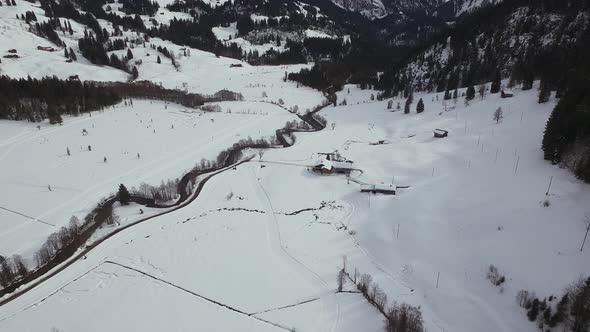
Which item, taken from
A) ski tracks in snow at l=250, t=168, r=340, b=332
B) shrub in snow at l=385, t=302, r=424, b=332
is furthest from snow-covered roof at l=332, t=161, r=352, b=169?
shrub in snow at l=385, t=302, r=424, b=332

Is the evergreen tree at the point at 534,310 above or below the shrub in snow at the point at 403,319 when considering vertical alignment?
above

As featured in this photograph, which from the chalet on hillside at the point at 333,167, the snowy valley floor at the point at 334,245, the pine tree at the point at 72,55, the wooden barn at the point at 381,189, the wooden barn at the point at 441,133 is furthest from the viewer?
the pine tree at the point at 72,55

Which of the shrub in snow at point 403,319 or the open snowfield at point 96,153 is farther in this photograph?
the open snowfield at point 96,153

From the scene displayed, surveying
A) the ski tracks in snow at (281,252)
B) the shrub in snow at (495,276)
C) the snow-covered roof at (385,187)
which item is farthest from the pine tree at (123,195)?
the shrub in snow at (495,276)

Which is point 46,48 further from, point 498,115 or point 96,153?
point 498,115

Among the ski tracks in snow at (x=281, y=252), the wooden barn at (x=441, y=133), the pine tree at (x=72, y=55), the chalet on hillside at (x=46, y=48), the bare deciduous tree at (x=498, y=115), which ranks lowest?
the ski tracks in snow at (x=281, y=252)

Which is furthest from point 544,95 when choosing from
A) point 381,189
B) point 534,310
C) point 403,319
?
point 403,319

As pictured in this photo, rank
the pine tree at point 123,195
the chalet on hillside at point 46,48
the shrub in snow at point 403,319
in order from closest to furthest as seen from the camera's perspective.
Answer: the shrub in snow at point 403,319, the pine tree at point 123,195, the chalet on hillside at point 46,48

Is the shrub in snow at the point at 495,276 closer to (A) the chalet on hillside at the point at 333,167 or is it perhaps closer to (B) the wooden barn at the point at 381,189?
(B) the wooden barn at the point at 381,189

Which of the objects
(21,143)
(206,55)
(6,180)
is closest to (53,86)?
(21,143)
